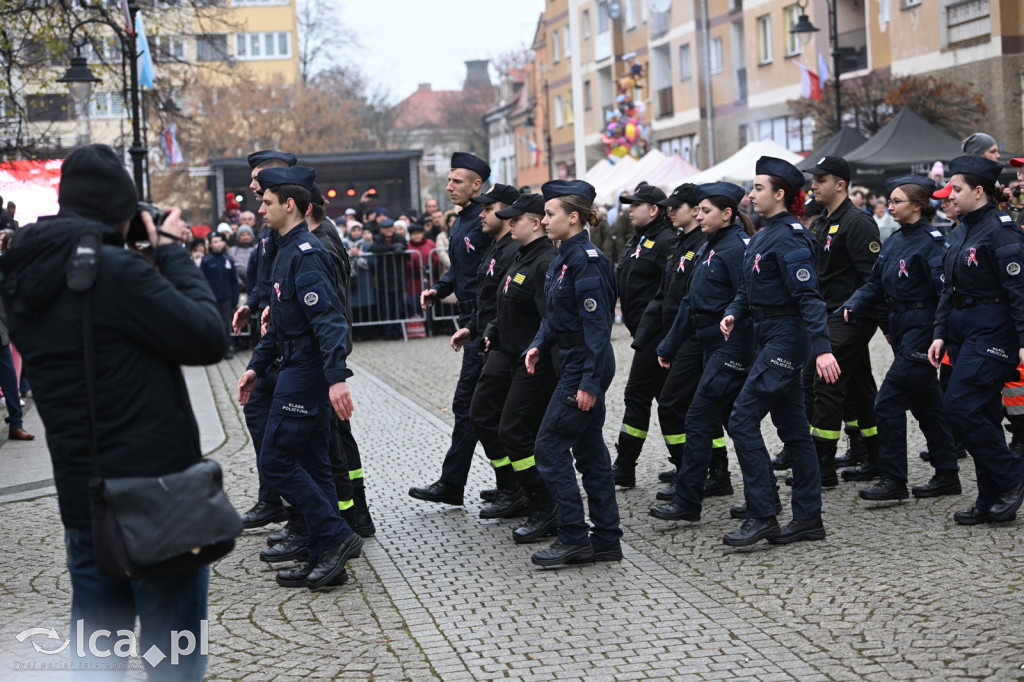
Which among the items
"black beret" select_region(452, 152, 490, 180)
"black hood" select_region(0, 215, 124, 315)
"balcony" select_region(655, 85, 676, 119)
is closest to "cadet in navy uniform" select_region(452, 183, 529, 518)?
"black beret" select_region(452, 152, 490, 180)

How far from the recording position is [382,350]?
19172mm

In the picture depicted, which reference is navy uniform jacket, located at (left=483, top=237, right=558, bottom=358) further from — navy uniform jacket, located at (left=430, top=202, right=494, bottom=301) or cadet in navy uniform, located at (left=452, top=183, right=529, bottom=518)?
navy uniform jacket, located at (left=430, top=202, right=494, bottom=301)

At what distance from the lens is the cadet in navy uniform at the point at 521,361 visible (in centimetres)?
733

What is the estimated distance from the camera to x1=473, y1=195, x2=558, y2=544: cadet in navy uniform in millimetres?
7328

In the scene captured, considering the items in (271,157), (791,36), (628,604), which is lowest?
(628,604)

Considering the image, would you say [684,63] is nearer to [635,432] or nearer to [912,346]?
[635,432]

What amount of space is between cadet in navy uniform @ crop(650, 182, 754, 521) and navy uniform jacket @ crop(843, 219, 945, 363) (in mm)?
978

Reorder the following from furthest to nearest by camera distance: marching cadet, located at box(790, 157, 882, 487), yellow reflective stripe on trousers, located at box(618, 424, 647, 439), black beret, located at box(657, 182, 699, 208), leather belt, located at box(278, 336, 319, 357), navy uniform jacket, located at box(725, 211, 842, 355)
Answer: yellow reflective stripe on trousers, located at box(618, 424, 647, 439)
marching cadet, located at box(790, 157, 882, 487)
black beret, located at box(657, 182, 699, 208)
navy uniform jacket, located at box(725, 211, 842, 355)
leather belt, located at box(278, 336, 319, 357)

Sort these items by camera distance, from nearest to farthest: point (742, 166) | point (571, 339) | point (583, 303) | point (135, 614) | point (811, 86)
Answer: point (135, 614)
point (583, 303)
point (571, 339)
point (742, 166)
point (811, 86)

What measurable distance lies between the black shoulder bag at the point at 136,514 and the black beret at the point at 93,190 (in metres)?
0.14

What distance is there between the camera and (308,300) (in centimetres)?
639

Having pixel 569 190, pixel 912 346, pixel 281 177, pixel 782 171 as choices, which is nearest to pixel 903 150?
pixel 912 346

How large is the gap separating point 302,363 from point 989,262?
384 centimetres

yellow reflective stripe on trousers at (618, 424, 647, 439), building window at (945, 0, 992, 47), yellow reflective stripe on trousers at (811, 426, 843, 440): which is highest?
building window at (945, 0, 992, 47)
